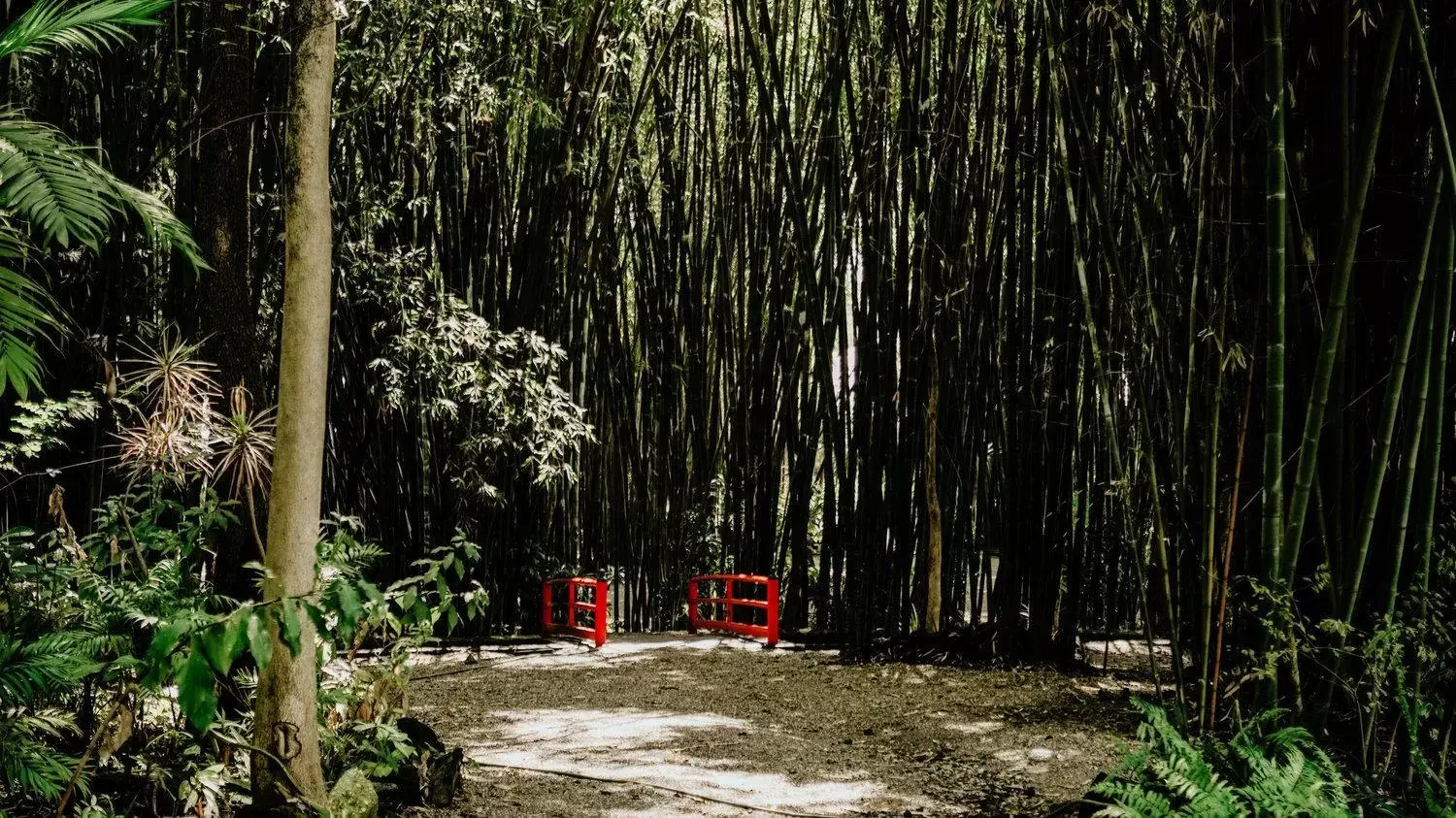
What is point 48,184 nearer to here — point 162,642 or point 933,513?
point 162,642

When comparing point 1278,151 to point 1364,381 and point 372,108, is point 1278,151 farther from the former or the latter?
point 372,108

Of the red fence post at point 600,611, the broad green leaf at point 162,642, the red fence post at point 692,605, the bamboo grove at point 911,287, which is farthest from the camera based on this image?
the red fence post at point 692,605

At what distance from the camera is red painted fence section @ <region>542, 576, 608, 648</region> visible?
538cm

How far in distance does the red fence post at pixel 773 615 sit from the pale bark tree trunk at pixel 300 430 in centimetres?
331

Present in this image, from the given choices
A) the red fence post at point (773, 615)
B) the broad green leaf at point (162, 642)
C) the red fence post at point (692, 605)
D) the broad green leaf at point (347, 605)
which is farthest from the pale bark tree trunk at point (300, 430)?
the red fence post at point (692, 605)

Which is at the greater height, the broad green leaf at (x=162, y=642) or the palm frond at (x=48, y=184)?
the palm frond at (x=48, y=184)

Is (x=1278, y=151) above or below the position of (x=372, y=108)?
below

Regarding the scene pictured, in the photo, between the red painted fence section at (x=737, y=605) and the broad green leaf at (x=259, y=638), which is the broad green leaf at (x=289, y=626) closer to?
the broad green leaf at (x=259, y=638)

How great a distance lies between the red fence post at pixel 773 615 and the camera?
5402mm

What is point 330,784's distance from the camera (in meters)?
2.49

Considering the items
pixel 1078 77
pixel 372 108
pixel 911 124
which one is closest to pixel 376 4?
pixel 372 108

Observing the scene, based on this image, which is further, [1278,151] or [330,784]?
[330,784]

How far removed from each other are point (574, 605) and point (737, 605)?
0.85 m

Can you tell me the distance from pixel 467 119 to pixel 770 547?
2633 millimetres
